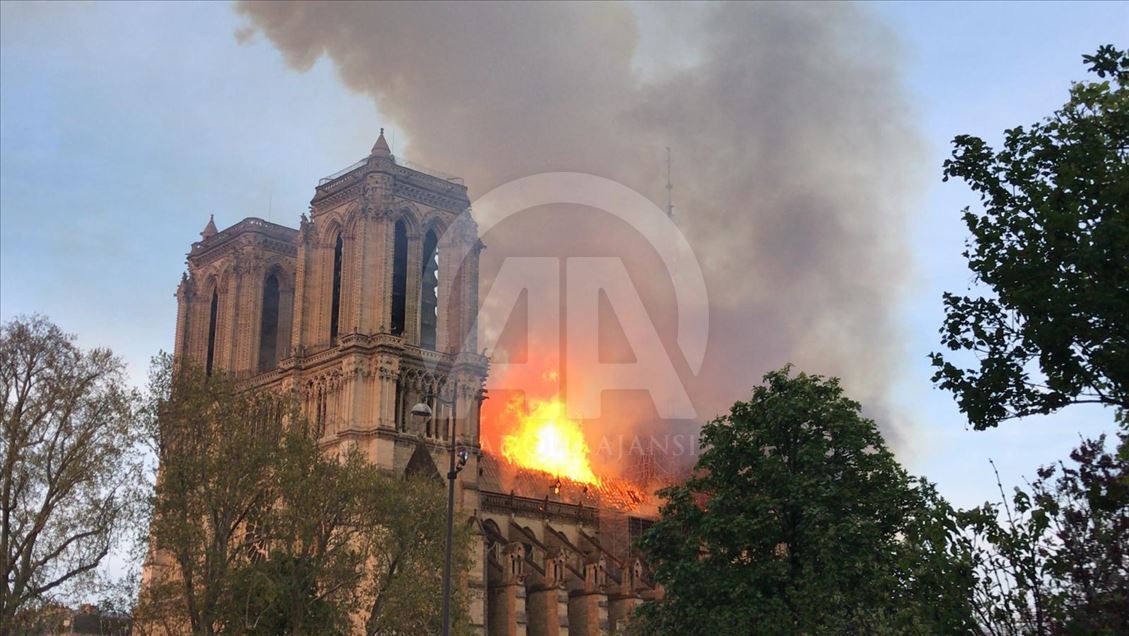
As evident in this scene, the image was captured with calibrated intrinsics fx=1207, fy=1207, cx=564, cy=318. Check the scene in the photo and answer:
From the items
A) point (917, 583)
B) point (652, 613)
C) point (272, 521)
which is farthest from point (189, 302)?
point (917, 583)

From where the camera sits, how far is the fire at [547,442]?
311 feet

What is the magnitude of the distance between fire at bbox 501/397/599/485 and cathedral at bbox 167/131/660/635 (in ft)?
12.4

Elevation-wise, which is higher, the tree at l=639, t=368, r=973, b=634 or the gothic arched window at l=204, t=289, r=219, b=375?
the gothic arched window at l=204, t=289, r=219, b=375

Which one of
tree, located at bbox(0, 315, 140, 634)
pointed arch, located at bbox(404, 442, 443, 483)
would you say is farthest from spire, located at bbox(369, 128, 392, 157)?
tree, located at bbox(0, 315, 140, 634)

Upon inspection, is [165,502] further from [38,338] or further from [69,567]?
[38,338]

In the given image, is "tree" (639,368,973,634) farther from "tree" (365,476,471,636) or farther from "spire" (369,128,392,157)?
"spire" (369,128,392,157)

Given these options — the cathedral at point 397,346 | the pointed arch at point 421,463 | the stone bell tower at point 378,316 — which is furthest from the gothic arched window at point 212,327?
the pointed arch at point 421,463

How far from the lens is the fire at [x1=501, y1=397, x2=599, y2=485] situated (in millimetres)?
94938

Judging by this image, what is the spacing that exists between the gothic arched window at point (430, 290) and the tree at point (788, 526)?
38.8 metres

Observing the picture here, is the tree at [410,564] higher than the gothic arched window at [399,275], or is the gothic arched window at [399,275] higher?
the gothic arched window at [399,275]

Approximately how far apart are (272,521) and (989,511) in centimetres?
2895

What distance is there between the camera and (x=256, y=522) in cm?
4234

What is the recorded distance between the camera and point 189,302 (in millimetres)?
92000

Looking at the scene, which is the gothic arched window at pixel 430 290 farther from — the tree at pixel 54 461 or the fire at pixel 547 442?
Answer: the tree at pixel 54 461
